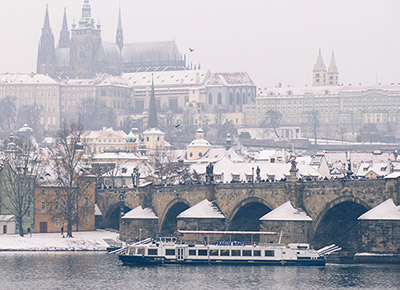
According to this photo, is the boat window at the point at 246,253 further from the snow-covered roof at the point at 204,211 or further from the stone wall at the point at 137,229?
the stone wall at the point at 137,229

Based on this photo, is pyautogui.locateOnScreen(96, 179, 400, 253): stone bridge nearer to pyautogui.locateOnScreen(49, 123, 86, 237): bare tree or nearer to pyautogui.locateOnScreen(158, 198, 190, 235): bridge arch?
pyautogui.locateOnScreen(158, 198, 190, 235): bridge arch

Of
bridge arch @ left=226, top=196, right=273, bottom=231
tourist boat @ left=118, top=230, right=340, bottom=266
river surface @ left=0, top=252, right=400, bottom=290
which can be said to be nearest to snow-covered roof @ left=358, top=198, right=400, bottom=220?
river surface @ left=0, top=252, right=400, bottom=290

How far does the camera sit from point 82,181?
131m

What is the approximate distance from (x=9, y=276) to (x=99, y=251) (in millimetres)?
22455

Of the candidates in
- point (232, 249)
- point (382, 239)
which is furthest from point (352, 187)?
point (232, 249)

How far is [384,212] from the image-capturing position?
94.1m

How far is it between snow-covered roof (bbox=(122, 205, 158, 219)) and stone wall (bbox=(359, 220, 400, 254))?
29.7 metres

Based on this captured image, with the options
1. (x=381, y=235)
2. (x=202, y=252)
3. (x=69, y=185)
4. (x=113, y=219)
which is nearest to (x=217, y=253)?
(x=202, y=252)

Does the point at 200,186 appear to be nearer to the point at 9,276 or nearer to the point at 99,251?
the point at 99,251

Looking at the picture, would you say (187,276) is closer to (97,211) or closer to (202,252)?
(202,252)

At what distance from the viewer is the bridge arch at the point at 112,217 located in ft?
439

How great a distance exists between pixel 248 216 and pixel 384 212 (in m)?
19.7

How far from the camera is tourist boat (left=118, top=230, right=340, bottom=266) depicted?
100 meters

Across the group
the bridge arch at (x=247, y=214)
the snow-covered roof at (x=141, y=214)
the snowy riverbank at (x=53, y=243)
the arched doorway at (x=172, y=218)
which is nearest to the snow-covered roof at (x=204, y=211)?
the bridge arch at (x=247, y=214)
